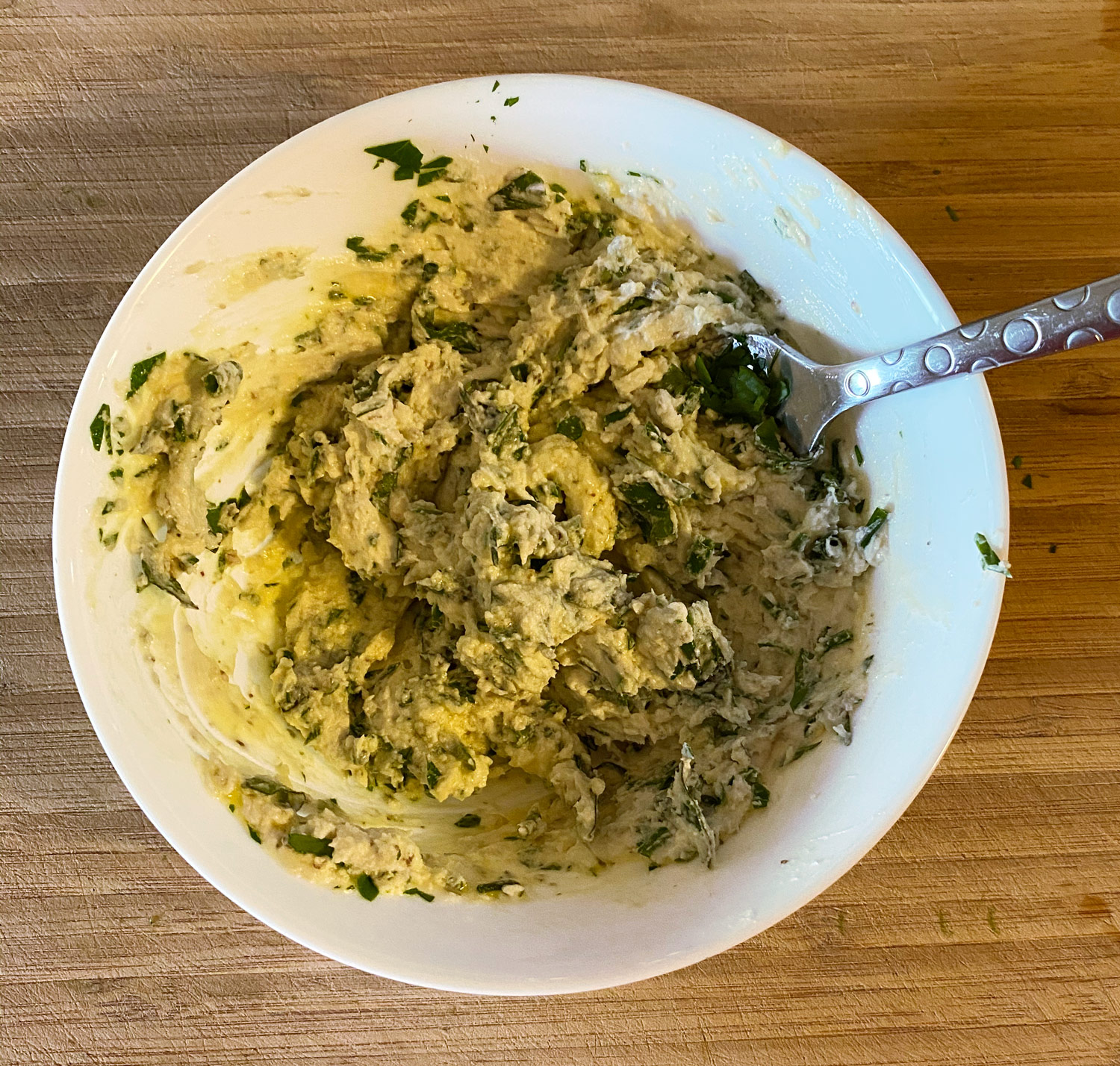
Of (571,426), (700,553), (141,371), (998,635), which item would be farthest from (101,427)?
(998,635)

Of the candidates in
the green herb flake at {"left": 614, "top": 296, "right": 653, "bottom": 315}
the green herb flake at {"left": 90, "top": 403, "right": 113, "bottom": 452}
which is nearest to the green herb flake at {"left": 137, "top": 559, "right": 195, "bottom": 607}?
the green herb flake at {"left": 90, "top": 403, "right": 113, "bottom": 452}

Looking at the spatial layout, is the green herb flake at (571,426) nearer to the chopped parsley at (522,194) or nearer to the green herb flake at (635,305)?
the green herb flake at (635,305)

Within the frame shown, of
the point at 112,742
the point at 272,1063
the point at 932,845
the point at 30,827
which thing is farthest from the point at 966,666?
the point at 30,827

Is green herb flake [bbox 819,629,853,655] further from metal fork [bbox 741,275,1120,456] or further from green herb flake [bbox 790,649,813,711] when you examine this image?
metal fork [bbox 741,275,1120,456]

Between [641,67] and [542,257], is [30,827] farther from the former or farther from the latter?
[641,67]

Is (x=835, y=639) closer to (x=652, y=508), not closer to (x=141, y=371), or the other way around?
(x=652, y=508)
